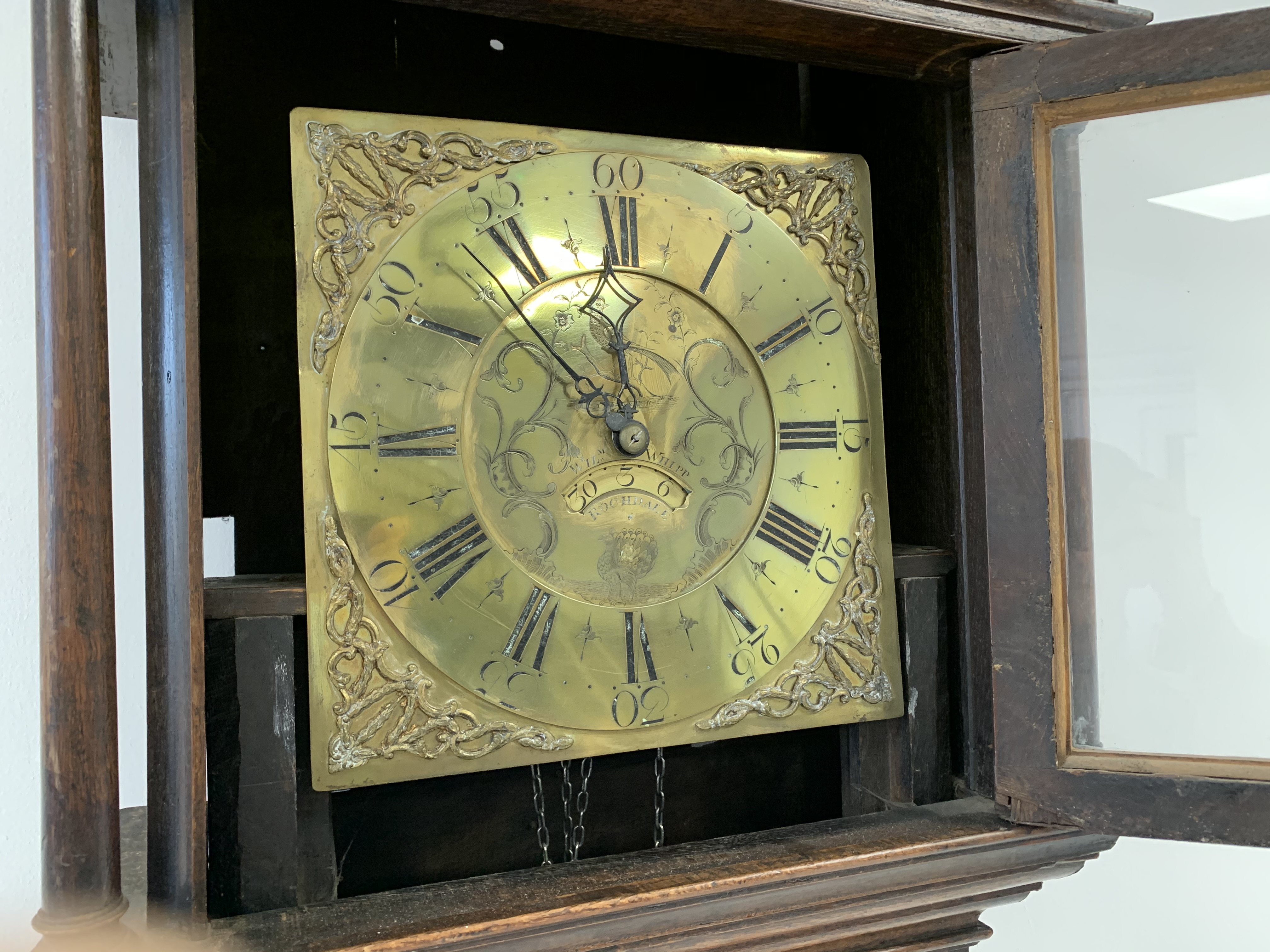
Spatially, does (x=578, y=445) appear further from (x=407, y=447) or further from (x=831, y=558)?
(x=831, y=558)

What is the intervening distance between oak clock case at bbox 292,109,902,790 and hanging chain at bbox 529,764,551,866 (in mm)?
144

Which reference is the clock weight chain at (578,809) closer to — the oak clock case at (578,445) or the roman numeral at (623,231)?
the oak clock case at (578,445)

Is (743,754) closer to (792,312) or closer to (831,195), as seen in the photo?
(792,312)

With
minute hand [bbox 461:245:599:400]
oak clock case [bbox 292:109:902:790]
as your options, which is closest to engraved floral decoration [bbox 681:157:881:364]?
oak clock case [bbox 292:109:902:790]

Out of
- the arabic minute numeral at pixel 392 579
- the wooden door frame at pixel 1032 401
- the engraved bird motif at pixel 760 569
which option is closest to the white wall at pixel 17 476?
the arabic minute numeral at pixel 392 579

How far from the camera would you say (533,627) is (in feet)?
3.73

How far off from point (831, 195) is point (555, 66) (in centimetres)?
39

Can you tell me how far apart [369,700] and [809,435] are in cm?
60

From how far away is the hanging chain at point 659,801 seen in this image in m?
1.32

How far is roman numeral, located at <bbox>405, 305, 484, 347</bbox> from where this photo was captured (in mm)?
1104

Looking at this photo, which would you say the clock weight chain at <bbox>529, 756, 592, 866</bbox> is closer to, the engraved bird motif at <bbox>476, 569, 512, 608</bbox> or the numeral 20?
the numeral 20

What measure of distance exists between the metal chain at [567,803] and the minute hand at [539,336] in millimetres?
468

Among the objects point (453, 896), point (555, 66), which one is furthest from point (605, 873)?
point (555, 66)

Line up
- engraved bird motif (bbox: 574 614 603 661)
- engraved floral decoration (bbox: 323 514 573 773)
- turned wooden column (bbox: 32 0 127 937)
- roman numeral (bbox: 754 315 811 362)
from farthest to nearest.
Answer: roman numeral (bbox: 754 315 811 362), engraved bird motif (bbox: 574 614 603 661), engraved floral decoration (bbox: 323 514 573 773), turned wooden column (bbox: 32 0 127 937)
